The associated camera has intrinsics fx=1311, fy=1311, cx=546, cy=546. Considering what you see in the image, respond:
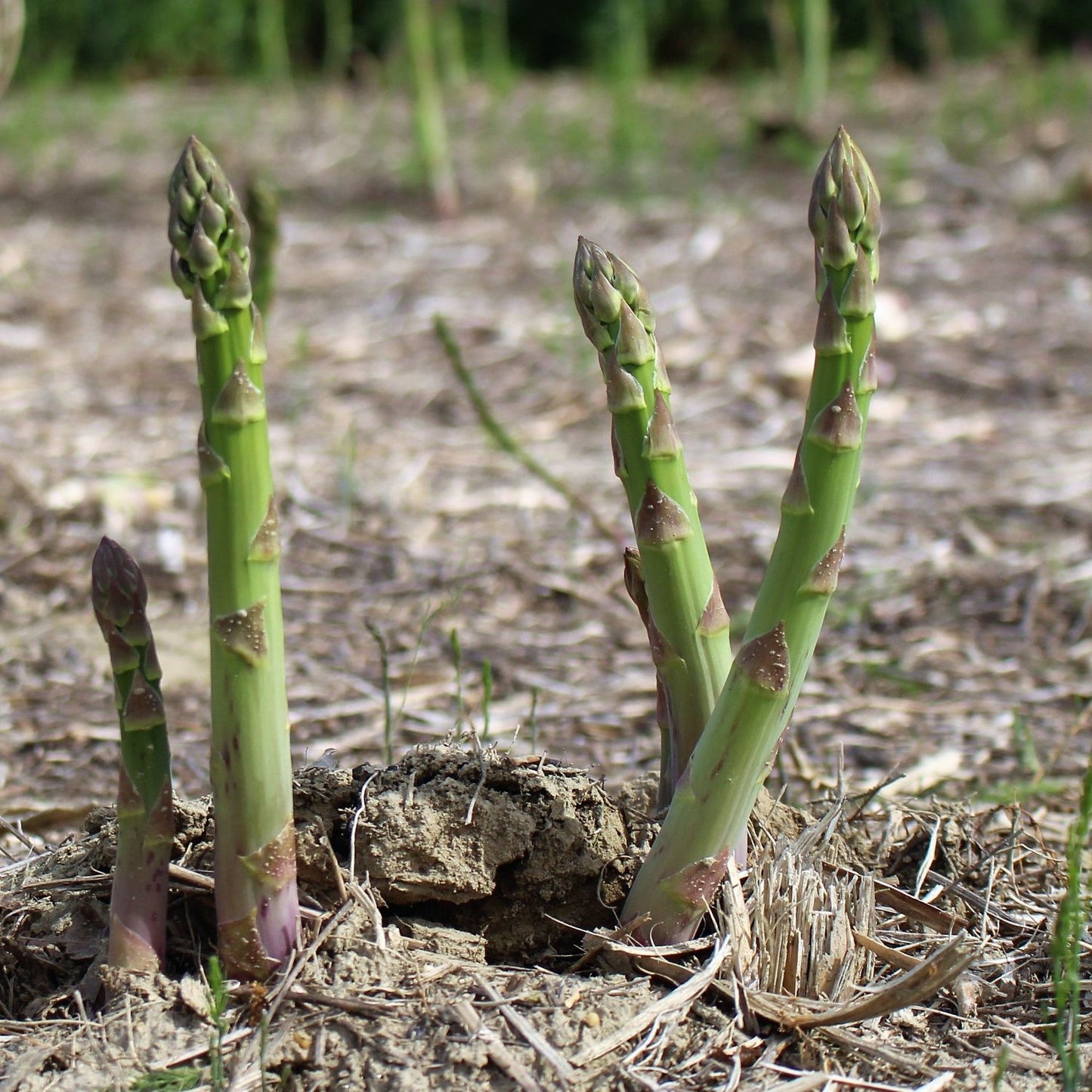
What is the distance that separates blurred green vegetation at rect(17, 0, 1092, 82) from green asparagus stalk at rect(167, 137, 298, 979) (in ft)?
29.6

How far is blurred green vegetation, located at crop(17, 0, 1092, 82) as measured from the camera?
33.1 ft

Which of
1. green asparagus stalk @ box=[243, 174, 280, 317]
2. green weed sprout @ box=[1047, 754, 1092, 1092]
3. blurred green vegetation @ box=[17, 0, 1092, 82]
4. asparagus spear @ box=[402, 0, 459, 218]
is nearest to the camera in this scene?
green weed sprout @ box=[1047, 754, 1092, 1092]

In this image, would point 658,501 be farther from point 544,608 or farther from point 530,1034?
point 544,608

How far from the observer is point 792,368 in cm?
417

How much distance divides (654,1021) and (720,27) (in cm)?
1071

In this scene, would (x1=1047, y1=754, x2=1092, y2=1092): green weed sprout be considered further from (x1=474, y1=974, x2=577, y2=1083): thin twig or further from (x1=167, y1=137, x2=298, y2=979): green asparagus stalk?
(x1=167, y1=137, x2=298, y2=979): green asparagus stalk

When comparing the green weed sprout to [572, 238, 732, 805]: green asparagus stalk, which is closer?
the green weed sprout

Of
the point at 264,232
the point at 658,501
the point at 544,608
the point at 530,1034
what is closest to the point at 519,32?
the point at 264,232

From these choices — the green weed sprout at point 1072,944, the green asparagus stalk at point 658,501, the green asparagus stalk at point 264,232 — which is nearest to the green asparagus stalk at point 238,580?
the green asparagus stalk at point 658,501

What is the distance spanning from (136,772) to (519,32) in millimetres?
10973

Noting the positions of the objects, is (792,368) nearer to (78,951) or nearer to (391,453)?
(391,453)

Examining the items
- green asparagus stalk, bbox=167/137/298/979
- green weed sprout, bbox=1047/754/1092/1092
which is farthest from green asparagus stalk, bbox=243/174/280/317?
green weed sprout, bbox=1047/754/1092/1092

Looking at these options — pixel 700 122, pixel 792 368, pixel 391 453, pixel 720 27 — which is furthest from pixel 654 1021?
pixel 720 27

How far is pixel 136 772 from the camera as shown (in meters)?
1.32
